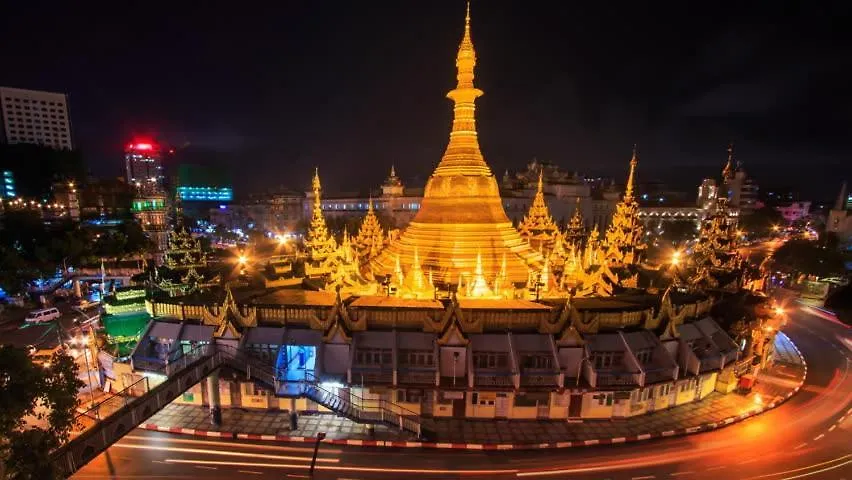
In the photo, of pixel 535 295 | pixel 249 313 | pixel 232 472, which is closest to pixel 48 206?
pixel 249 313

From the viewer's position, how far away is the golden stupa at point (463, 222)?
28594mm

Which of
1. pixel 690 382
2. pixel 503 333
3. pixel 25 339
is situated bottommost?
pixel 25 339

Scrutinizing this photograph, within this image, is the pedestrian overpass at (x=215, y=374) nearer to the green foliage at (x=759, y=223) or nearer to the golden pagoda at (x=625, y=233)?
the golden pagoda at (x=625, y=233)

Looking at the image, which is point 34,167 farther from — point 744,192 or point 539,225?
point 744,192

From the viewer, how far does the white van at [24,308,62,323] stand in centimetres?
3408

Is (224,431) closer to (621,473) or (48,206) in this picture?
(621,473)

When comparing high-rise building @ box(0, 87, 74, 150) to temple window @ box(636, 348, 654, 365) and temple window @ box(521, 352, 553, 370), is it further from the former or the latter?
temple window @ box(636, 348, 654, 365)

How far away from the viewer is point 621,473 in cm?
1584

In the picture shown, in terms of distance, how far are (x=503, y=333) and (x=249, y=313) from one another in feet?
45.8

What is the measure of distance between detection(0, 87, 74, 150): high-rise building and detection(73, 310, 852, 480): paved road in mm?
114412


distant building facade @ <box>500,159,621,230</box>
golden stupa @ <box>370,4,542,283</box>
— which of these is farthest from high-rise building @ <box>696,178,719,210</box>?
golden stupa @ <box>370,4,542,283</box>

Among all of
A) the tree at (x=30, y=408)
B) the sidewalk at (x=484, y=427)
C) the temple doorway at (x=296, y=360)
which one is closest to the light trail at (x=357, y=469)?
the sidewalk at (x=484, y=427)

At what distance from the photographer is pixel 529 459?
16609 mm

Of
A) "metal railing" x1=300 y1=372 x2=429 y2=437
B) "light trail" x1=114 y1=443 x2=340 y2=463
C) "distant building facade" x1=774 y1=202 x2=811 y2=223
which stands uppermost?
"distant building facade" x1=774 y1=202 x2=811 y2=223
